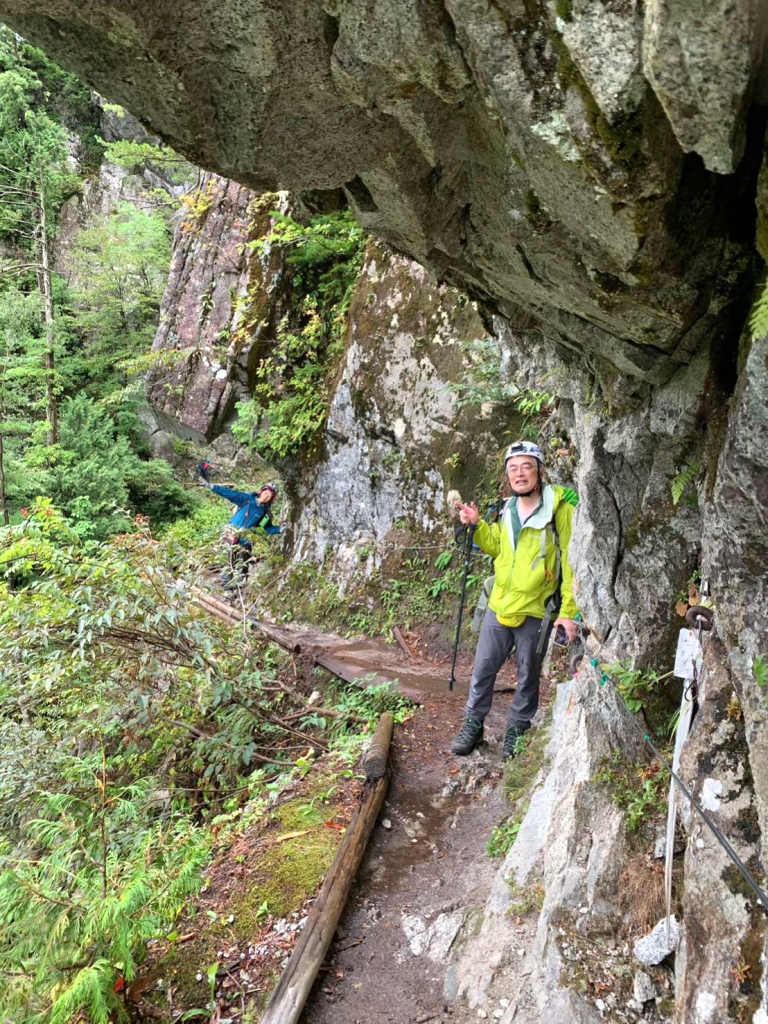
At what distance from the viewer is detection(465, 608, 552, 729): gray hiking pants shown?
18.9 feet

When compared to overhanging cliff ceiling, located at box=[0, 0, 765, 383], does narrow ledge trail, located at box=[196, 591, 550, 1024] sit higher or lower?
lower

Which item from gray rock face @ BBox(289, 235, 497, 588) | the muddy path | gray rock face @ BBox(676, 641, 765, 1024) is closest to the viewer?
gray rock face @ BBox(676, 641, 765, 1024)

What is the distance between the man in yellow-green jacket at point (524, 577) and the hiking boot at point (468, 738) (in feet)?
0.45

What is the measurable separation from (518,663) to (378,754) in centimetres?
160

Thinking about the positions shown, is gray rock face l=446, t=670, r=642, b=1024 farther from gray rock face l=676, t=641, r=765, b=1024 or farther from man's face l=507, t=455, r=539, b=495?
man's face l=507, t=455, r=539, b=495

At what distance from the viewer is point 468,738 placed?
20.8 feet

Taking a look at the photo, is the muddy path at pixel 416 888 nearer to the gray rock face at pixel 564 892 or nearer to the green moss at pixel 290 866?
the gray rock face at pixel 564 892

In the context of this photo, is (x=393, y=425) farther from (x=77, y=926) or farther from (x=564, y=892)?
(x=77, y=926)

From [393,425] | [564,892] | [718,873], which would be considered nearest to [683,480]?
[718,873]

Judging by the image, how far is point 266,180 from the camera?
10.2 feet

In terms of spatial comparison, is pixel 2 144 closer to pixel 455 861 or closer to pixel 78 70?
pixel 78 70

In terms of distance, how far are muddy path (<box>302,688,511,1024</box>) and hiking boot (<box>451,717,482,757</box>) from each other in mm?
100

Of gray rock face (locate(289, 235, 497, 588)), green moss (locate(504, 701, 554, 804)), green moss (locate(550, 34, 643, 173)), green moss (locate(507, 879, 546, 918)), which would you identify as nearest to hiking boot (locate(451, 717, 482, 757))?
green moss (locate(504, 701, 554, 804))

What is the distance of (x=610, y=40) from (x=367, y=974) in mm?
5232
